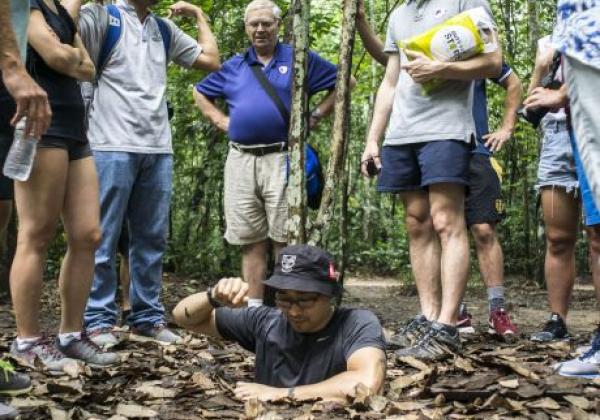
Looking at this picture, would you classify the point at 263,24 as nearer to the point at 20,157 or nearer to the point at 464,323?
the point at 464,323

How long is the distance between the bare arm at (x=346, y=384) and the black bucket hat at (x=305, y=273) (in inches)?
12.9

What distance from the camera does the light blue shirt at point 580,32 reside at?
3.13m

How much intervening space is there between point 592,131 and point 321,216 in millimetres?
2260

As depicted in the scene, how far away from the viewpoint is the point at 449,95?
4.83m

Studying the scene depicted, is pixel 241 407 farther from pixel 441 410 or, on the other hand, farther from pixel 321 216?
pixel 321 216

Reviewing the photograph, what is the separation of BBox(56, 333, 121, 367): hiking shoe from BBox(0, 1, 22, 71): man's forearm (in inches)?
62.4

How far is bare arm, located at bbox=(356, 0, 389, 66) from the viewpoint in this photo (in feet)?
17.7

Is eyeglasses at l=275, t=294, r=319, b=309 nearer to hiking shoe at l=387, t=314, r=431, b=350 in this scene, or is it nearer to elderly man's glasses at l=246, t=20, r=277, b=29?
hiking shoe at l=387, t=314, r=431, b=350

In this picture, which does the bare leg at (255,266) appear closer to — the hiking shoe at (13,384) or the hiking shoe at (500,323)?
the hiking shoe at (500,323)

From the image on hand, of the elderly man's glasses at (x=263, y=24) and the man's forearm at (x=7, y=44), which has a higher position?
the elderly man's glasses at (x=263, y=24)

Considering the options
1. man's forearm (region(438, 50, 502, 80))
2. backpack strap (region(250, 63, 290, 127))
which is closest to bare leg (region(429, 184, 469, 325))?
man's forearm (region(438, 50, 502, 80))

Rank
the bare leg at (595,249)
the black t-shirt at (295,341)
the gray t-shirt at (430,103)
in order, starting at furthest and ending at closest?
1. the gray t-shirt at (430,103)
2. the bare leg at (595,249)
3. the black t-shirt at (295,341)

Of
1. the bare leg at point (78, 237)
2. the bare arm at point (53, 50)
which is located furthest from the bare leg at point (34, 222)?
the bare arm at point (53, 50)

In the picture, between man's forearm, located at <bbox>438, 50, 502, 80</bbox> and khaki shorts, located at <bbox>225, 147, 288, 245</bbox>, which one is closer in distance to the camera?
man's forearm, located at <bbox>438, 50, 502, 80</bbox>
